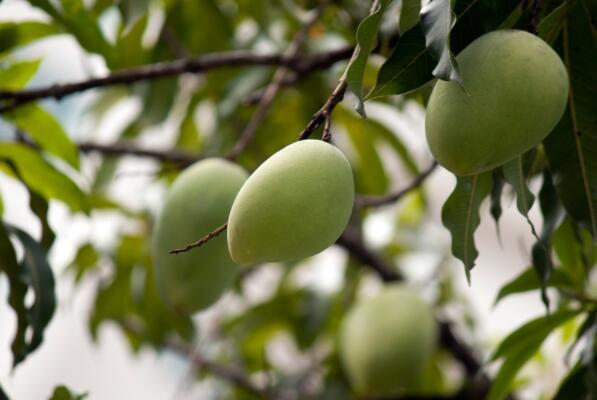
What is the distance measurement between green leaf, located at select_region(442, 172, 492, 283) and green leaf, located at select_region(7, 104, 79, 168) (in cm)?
39

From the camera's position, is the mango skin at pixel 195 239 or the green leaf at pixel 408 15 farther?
the mango skin at pixel 195 239

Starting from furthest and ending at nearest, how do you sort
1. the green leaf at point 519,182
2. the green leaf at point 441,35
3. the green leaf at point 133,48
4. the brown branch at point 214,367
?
the brown branch at point 214,367 → the green leaf at point 133,48 → the green leaf at point 519,182 → the green leaf at point 441,35

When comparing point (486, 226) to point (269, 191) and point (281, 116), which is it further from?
point (269, 191)

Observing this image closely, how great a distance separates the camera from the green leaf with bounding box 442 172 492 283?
50 cm

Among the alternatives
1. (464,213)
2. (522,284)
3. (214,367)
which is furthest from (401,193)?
(214,367)

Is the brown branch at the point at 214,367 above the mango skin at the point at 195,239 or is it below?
below

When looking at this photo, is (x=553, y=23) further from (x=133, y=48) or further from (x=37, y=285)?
(x=133, y=48)

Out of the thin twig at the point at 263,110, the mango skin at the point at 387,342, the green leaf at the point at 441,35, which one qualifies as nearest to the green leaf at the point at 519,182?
the green leaf at the point at 441,35

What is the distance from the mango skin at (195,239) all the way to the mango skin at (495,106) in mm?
313

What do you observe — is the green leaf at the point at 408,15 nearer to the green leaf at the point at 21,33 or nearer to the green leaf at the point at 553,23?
the green leaf at the point at 553,23

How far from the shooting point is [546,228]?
1.91 feet

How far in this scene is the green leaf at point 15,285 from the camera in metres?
0.66

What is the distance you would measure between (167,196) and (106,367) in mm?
1927

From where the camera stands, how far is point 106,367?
2.53 meters
